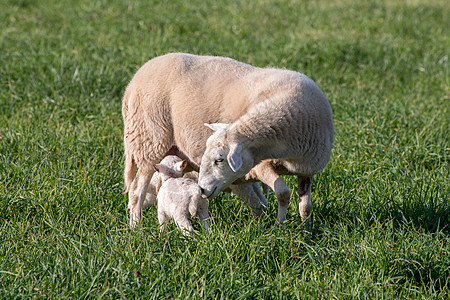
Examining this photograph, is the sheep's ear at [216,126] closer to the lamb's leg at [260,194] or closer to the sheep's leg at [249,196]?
the sheep's leg at [249,196]

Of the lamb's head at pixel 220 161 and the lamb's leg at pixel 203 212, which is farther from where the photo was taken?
the lamb's leg at pixel 203 212

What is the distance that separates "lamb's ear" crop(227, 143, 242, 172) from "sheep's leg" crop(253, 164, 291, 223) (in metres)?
0.48

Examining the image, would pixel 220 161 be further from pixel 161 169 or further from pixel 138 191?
pixel 138 191

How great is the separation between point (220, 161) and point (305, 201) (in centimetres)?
80

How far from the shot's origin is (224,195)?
15.5ft

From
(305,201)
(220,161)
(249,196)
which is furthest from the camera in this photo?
(249,196)

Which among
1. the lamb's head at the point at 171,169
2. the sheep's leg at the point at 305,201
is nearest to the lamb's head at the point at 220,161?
the lamb's head at the point at 171,169

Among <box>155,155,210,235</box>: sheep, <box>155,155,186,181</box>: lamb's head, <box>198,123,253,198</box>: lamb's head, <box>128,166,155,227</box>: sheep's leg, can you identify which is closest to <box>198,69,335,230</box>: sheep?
<box>198,123,253,198</box>: lamb's head

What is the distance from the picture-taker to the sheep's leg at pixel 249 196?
4.46 meters

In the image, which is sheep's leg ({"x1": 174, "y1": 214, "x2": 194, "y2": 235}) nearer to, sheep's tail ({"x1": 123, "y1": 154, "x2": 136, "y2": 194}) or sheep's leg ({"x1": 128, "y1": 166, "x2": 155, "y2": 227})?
sheep's leg ({"x1": 128, "y1": 166, "x2": 155, "y2": 227})

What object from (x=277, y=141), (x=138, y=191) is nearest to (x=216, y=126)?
(x=277, y=141)

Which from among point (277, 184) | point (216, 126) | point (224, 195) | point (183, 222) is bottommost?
point (224, 195)

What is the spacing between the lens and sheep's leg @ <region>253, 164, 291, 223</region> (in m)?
4.11

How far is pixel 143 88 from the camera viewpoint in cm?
462
